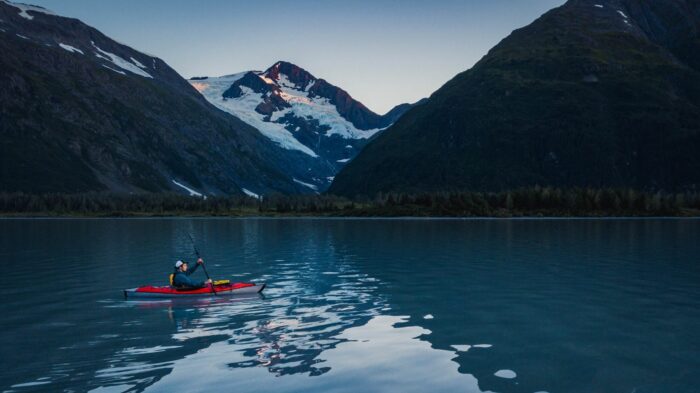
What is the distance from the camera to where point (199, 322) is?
3434 centimetres

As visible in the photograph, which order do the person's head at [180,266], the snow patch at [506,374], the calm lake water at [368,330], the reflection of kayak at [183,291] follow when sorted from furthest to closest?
the person's head at [180,266], the reflection of kayak at [183,291], the snow patch at [506,374], the calm lake water at [368,330]

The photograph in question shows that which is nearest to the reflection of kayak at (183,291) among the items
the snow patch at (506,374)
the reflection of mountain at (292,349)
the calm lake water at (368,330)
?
the calm lake water at (368,330)

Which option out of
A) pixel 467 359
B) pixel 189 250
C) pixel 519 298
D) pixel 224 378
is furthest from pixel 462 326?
pixel 189 250

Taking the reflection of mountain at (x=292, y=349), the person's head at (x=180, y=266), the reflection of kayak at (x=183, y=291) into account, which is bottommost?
the reflection of mountain at (x=292, y=349)

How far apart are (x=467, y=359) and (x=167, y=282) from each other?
34.0 metres

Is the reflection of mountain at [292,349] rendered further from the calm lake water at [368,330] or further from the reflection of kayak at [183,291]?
the reflection of kayak at [183,291]

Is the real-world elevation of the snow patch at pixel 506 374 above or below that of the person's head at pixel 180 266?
Result: below

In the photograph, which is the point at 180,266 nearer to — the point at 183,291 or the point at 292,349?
the point at 183,291

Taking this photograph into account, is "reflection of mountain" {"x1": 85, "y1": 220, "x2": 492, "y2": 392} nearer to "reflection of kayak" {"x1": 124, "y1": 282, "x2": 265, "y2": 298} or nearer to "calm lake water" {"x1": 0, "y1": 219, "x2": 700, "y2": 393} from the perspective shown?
"calm lake water" {"x1": 0, "y1": 219, "x2": 700, "y2": 393}

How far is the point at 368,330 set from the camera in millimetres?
31406

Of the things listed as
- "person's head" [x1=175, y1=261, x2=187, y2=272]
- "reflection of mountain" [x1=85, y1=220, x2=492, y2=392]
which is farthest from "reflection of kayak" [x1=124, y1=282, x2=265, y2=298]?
"person's head" [x1=175, y1=261, x2=187, y2=272]

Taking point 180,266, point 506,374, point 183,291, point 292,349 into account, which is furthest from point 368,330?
point 180,266

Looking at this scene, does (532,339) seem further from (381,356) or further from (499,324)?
(381,356)

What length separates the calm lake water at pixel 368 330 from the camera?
22.8 m
